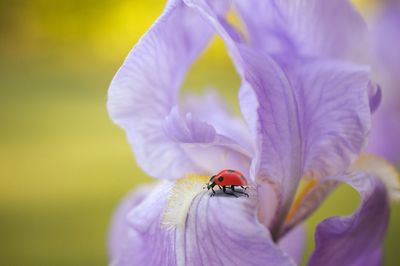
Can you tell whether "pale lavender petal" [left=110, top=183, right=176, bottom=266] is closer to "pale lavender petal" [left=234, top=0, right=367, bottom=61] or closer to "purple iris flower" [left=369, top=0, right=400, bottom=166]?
"pale lavender petal" [left=234, top=0, right=367, bottom=61]

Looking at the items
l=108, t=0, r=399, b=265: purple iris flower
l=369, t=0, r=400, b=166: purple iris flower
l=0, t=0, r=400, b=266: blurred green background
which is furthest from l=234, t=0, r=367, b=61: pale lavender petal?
l=0, t=0, r=400, b=266: blurred green background

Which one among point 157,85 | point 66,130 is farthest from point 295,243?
point 66,130

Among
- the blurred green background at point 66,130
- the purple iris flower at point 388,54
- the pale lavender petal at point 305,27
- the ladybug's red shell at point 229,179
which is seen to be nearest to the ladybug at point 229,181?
the ladybug's red shell at point 229,179

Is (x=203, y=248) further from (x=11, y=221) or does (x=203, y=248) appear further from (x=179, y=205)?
(x=11, y=221)

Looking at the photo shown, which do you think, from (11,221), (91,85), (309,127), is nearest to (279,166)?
(309,127)

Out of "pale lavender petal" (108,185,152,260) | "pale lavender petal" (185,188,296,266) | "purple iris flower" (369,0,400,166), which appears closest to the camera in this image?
"pale lavender petal" (185,188,296,266)

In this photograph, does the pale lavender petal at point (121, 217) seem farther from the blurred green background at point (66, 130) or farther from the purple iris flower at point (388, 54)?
the blurred green background at point (66, 130)
